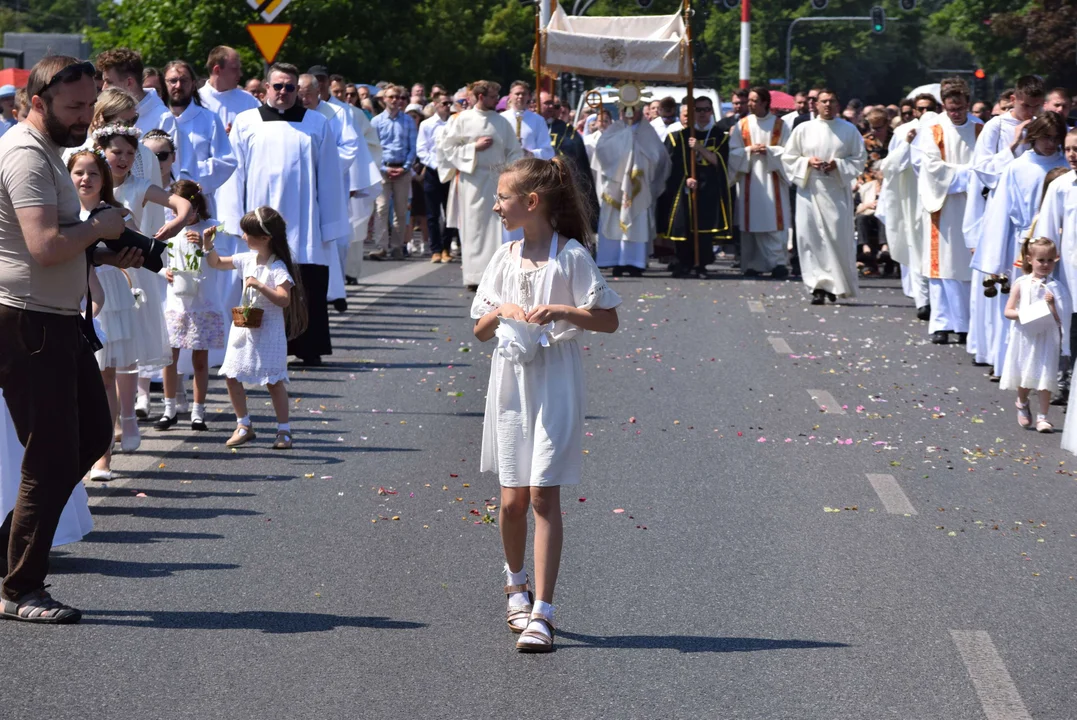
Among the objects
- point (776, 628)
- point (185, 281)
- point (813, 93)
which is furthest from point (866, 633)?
point (813, 93)

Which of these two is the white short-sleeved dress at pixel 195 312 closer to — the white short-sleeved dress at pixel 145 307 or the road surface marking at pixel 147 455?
the road surface marking at pixel 147 455

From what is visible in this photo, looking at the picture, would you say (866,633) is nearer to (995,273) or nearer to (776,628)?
(776,628)

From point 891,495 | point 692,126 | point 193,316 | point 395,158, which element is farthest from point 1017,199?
point 395,158

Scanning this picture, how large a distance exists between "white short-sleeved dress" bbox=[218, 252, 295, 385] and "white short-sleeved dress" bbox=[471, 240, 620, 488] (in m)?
3.92

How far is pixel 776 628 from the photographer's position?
6164 millimetres

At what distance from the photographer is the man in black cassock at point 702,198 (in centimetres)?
2238

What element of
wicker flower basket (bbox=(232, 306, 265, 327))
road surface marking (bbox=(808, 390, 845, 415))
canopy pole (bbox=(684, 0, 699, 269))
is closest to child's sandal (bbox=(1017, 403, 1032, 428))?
road surface marking (bbox=(808, 390, 845, 415))

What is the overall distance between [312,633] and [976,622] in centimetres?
229

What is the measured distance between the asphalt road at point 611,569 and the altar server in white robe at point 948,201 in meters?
3.19

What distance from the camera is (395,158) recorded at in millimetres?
23641

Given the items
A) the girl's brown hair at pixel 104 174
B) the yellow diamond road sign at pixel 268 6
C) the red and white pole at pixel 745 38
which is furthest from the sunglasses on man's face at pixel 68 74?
the red and white pole at pixel 745 38

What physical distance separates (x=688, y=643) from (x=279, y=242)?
15.2 ft

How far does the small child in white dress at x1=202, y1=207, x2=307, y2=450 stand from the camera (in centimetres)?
976

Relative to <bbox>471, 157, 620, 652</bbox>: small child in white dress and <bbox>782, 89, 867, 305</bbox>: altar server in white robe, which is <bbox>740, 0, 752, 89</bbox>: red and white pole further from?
<bbox>471, 157, 620, 652</bbox>: small child in white dress
